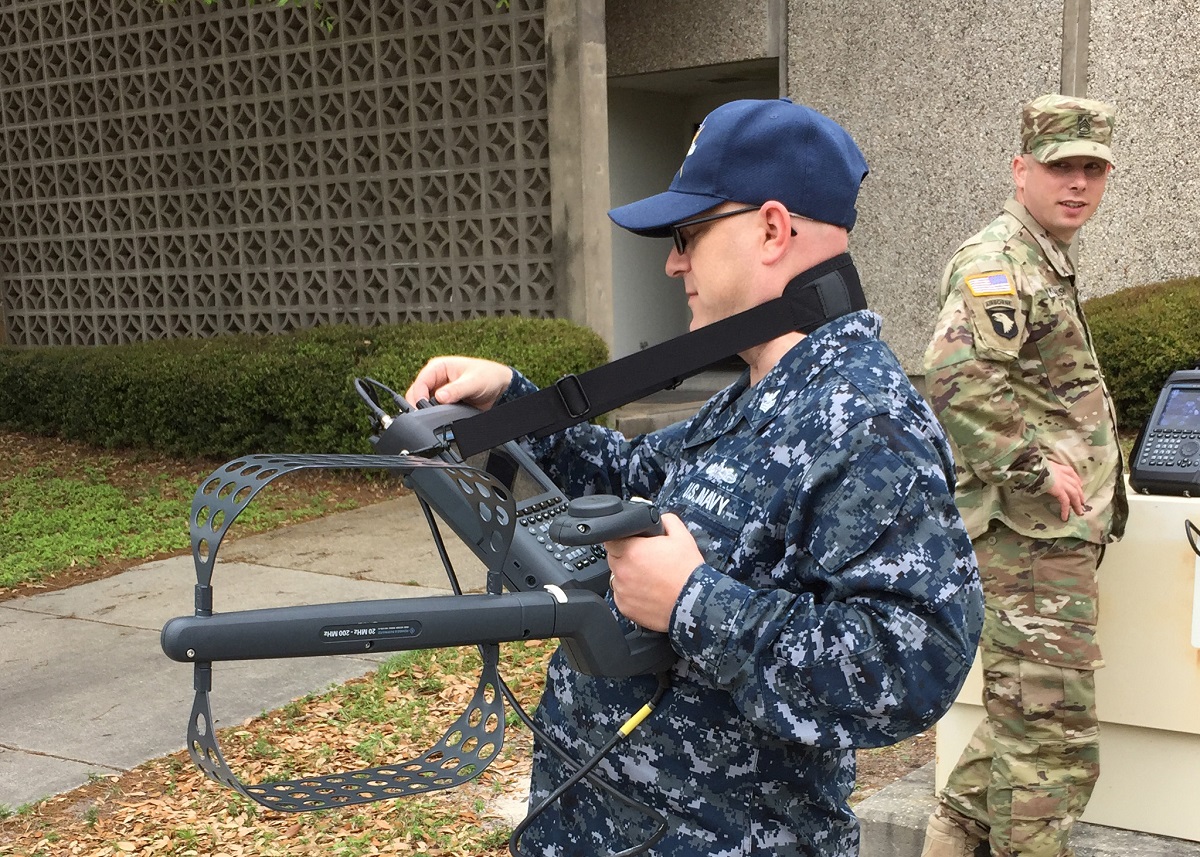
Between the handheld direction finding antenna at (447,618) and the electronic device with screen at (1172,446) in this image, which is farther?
the electronic device with screen at (1172,446)

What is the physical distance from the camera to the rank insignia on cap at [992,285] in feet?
10.3

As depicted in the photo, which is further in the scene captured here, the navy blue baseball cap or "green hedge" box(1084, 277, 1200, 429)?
Result: "green hedge" box(1084, 277, 1200, 429)

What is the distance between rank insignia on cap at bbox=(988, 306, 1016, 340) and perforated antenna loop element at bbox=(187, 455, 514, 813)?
1.99 m

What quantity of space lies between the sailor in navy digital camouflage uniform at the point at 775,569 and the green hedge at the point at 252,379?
21.3 feet

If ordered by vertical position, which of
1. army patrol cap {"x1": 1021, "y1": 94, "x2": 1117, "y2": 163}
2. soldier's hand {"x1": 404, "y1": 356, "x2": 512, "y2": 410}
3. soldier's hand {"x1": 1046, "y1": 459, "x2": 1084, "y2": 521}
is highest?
army patrol cap {"x1": 1021, "y1": 94, "x2": 1117, "y2": 163}

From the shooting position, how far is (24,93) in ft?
38.3

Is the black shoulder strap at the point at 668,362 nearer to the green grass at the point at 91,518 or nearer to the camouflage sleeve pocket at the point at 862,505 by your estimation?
the camouflage sleeve pocket at the point at 862,505

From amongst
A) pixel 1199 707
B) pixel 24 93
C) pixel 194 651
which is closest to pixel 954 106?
pixel 1199 707

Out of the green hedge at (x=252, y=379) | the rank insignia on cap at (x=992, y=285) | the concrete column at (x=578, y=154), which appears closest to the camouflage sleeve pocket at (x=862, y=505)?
the rank insignia on cap at (x=992, y=285)

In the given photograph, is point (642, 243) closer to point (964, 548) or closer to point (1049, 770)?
point (1049, 770)

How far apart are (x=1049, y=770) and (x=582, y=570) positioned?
2.03 metres

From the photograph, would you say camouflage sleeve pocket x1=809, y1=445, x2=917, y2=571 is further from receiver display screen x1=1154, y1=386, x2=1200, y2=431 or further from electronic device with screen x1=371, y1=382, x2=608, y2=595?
receiver display screen x1=1154, y1=386, x2=1200, y2=431

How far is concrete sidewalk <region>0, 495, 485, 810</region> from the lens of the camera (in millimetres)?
4473

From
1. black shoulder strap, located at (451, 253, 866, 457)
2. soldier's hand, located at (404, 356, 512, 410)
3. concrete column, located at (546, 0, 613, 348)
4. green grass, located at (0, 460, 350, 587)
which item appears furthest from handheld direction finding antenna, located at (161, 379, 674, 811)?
concrete column, located at (546, 0, 613, 348)
